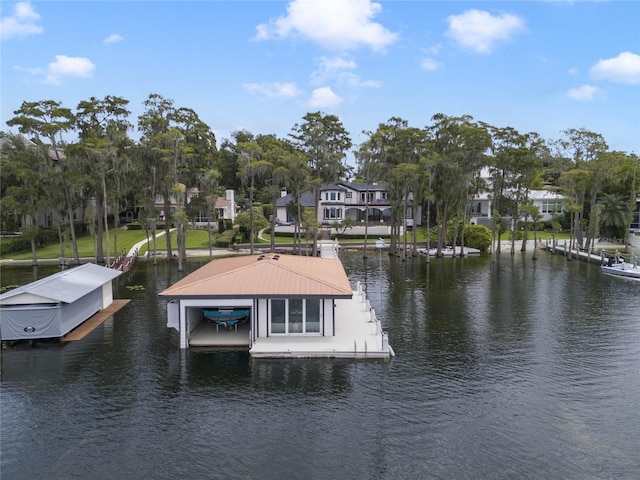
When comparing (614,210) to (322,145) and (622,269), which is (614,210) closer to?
(622,269)

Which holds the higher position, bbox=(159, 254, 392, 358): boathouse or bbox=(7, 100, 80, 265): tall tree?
bbox=(7, 100, 80, 265): tall tree

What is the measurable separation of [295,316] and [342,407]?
22.1 ft

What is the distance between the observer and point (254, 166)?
4622 cm

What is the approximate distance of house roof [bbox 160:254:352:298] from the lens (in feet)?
69.8

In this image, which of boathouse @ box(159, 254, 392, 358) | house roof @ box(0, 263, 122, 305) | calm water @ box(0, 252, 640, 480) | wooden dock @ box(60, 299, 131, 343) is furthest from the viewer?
wooden dock @ box(60, 299, 131, 343)

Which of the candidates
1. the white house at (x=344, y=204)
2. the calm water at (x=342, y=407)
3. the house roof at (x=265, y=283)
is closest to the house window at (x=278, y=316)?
the house roof at (x=265, y=283)

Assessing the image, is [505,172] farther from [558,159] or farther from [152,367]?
[152,367]

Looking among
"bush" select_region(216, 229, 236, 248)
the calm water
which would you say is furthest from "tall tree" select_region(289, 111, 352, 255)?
the calm water

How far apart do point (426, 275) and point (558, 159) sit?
33498mm

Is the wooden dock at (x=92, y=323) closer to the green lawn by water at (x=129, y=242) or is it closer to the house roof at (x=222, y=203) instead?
the green lawn by water at (x=129, y=242)

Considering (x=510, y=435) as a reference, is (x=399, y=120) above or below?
above

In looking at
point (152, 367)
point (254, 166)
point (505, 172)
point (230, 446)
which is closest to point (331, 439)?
point (230, 446)

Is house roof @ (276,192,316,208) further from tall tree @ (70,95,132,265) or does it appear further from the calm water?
the calm water

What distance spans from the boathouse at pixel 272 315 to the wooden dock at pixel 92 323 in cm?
494
